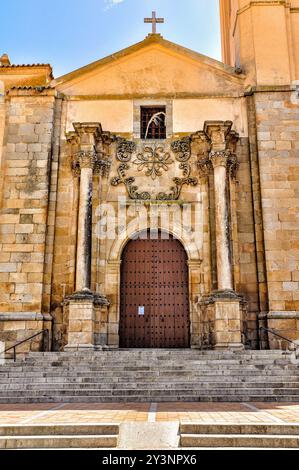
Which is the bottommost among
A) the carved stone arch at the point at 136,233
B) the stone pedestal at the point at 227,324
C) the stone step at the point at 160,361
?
the stone step at the point at 160,361

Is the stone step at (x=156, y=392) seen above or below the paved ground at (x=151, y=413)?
above

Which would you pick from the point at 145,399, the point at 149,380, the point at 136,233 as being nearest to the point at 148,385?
the point at 149,380

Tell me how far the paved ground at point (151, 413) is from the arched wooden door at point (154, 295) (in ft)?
15.3

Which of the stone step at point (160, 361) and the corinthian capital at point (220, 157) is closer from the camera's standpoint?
the stone step at point (160, 361)

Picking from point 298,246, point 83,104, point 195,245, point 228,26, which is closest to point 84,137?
point 83,104

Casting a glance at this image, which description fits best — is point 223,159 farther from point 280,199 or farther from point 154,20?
point 154,20

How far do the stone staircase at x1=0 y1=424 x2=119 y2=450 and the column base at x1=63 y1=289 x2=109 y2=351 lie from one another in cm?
551

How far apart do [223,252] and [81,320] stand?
12.2 feet

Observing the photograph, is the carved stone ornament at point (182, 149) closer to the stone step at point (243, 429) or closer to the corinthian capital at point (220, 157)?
the corinthian capital at point (220, 157)

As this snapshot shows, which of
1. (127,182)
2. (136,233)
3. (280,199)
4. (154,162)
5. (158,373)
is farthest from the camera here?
(154,162)

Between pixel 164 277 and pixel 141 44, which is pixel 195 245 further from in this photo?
pixel 141 44

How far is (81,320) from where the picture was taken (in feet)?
34.8

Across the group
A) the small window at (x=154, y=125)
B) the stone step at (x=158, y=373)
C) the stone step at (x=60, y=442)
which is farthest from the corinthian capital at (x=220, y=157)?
the stone step at (x=60, y=442)

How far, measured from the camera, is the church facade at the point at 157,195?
36.8ft
